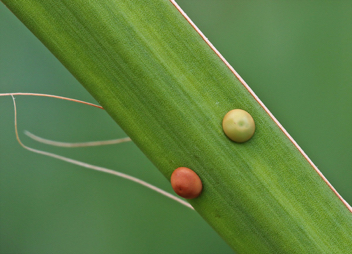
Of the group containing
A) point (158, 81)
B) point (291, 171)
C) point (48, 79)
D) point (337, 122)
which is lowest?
point (337, 122)

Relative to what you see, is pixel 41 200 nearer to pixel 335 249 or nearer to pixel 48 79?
pixel 48 79

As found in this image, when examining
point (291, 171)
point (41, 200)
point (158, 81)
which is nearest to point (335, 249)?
point (291, 171)

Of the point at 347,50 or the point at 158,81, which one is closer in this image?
the point at 158,81
